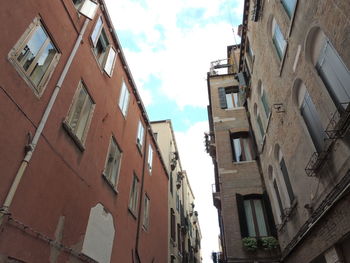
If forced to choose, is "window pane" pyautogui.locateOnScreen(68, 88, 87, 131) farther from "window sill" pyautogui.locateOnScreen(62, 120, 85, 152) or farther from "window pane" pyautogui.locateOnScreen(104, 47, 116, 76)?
"window pane" pyautogui.locateOnScreen(104, 47, 116, 76)

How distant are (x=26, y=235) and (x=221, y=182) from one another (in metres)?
10.2

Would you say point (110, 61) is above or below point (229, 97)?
below

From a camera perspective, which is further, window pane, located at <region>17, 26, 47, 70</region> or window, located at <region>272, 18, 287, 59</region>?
window, located at <region>272, 18, 287, 59</region>

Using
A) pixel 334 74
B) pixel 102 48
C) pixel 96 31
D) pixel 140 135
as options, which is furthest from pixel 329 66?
pixel 140 135

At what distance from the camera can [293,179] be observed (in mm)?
8508

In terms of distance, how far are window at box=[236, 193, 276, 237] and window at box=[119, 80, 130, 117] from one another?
6.61 m

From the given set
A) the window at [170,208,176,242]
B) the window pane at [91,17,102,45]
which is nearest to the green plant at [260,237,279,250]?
the window at [170,208,176,242]

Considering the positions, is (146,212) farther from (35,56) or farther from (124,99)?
(35,56)

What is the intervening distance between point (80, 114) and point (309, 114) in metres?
6.20

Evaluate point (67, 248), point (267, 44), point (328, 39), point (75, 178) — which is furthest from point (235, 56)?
point (67, 248)

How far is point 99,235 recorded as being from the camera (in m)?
7.88

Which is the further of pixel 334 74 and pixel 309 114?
pixel 309 114

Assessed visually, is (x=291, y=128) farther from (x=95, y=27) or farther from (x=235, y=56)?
(x=235, y=56)

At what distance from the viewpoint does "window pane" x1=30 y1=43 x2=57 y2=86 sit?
5.99 m
